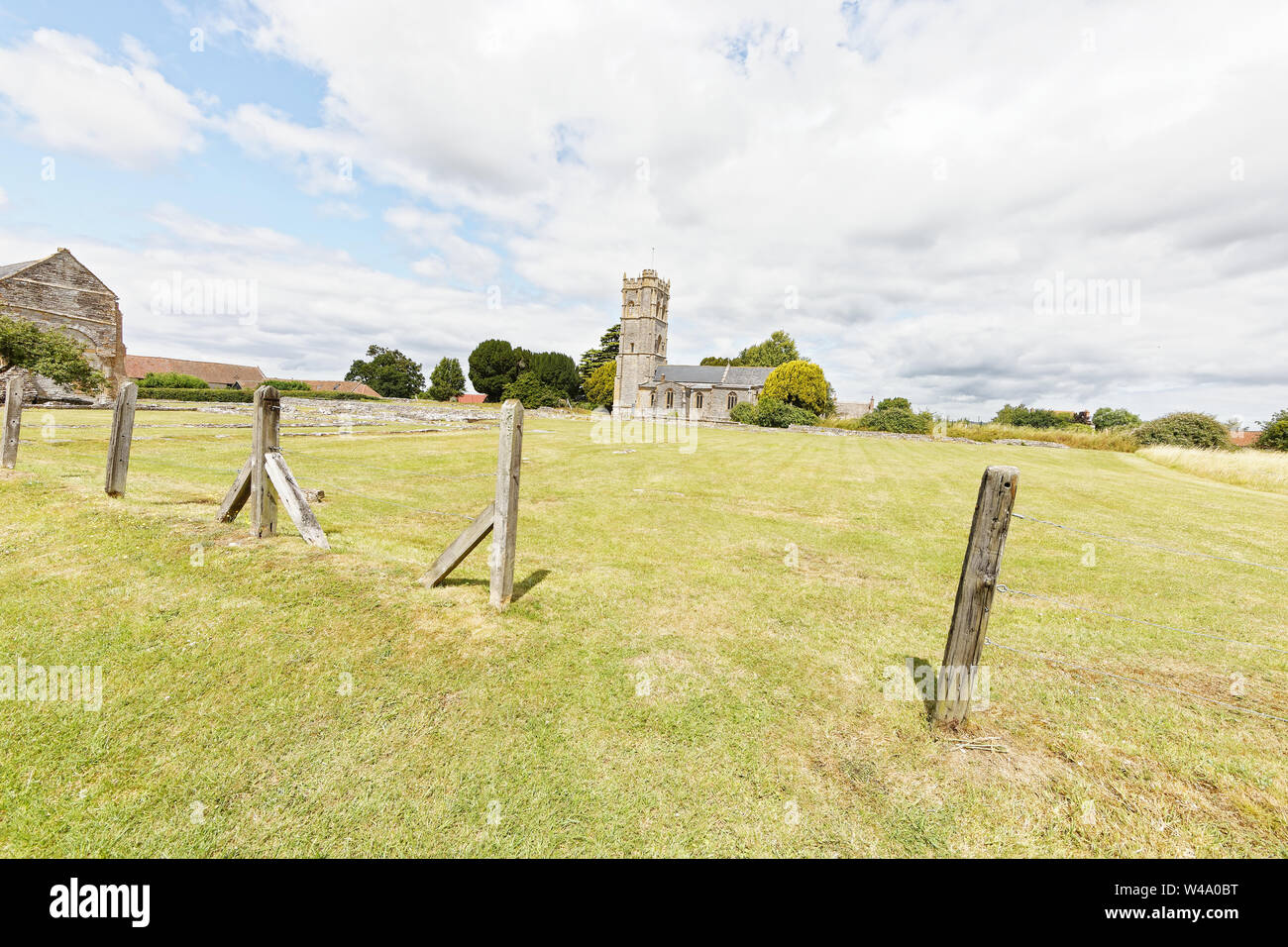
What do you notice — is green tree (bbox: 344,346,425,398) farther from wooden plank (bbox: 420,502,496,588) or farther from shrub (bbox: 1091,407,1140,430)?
shrub (bbox: 1091,407,1140,430)

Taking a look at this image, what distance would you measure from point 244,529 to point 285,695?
13.5ft

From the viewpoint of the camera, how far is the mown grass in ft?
71.4

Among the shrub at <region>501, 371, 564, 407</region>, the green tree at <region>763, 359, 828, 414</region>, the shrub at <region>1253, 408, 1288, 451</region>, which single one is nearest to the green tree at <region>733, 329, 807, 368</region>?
the green tree at <region>763, 359, 828, 414</region>

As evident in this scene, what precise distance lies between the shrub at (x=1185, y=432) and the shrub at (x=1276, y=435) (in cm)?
183

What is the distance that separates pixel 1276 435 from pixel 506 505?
57.8 meters

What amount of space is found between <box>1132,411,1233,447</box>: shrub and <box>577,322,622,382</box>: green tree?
67617 mm

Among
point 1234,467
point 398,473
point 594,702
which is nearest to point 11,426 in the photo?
point 398,473

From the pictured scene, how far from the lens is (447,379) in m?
89.8

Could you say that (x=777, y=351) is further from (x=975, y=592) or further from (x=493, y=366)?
(x=975, y=592)

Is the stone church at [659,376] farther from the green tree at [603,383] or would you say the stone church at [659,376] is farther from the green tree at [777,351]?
the green tree at [777,351]

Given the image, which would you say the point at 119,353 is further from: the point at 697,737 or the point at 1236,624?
the point at 1236,624

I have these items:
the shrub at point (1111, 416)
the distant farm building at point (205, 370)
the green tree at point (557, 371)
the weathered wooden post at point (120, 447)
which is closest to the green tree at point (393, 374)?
the distant farm building at point (205, 370)

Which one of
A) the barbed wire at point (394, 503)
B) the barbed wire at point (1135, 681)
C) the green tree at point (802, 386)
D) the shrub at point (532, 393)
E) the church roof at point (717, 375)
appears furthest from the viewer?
the church roof at point (717, 375)

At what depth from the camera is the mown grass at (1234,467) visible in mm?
21750
